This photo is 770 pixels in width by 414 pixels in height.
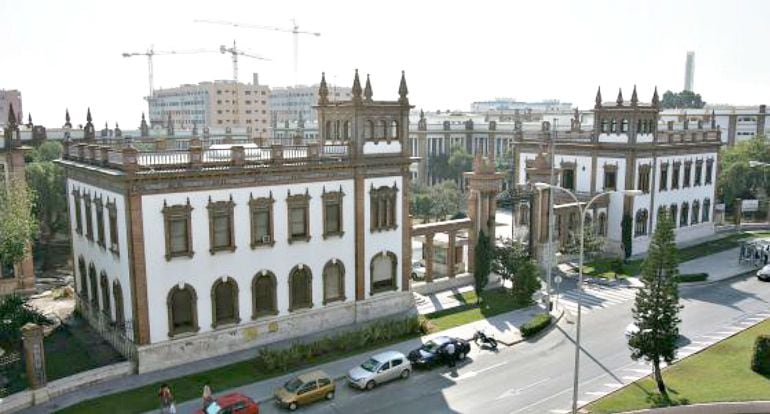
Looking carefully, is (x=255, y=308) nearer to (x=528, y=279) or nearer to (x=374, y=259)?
(x=374, y=259)

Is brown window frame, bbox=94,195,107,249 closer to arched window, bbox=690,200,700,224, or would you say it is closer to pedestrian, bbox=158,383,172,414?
pedestrian, bbox=158,383,172,414

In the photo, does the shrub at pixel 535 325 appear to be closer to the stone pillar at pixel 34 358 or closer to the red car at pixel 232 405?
the red car at pixel 232 405

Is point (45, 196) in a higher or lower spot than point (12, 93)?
lower

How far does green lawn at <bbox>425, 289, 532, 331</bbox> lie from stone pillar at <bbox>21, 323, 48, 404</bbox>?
2321 cm

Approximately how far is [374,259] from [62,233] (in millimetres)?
49769

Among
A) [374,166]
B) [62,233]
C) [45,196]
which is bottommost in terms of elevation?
[62,233]

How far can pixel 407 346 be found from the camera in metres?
40.4

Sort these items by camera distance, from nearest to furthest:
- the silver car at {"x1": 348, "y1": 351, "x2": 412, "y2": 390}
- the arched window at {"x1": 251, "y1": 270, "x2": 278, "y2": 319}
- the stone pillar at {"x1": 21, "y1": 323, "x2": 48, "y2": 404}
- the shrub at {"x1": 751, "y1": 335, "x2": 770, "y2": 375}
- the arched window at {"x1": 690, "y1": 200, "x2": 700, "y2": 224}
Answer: the stone pillar at {"x1": 21, "y1": 323, "x2": 48, "y2": 404} < the silver car at {"x1": 348, "y1": 351, "x2": 412, "y2": 390} < the shrub at {"x1": 751, "y1": 335, "x2": 770, "y2": 375} < the arched window at {"x1": 251, "y1": 270, "x2": 278, "y2": 319} < the arched window at {"x1": 690, "y1": 200, "x2": 700, "y2": 224}

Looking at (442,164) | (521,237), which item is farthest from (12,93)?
(521,237)

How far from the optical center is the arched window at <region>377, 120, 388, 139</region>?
4434 cm

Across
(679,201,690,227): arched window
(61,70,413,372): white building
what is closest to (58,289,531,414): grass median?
(61,70,413,372): white building

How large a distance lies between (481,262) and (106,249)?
87.6 feet

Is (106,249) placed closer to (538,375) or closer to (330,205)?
(330,205)

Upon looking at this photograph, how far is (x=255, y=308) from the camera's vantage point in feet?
131
